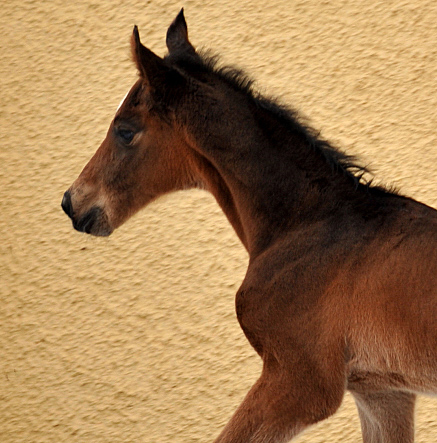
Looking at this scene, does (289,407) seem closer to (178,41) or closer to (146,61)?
(146,61)

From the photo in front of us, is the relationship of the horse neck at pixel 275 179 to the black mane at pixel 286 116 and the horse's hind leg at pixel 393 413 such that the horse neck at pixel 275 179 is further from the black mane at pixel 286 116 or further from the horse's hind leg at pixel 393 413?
the horse's hind leg at pixel 393 413

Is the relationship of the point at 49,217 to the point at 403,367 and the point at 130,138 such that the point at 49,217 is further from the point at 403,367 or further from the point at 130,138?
the point at 403,367

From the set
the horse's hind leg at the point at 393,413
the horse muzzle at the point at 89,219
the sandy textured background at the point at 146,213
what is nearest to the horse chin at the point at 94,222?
the horse muzzle at the point at 89,219

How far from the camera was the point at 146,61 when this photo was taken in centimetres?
205

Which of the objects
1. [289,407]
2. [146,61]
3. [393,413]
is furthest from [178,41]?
[393,413]

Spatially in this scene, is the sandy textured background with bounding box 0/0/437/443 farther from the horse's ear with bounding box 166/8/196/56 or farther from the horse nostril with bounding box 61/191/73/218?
the horse nostril with bounding box 61/191/73/218

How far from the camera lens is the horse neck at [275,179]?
6.77 feet

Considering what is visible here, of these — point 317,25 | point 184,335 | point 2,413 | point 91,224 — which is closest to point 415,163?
point 317,25

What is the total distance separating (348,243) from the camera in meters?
1.97

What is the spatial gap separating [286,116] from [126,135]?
0.44 metres

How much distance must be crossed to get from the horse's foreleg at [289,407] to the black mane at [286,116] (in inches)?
20.1

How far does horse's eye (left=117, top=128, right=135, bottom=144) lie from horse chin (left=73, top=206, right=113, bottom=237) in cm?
21

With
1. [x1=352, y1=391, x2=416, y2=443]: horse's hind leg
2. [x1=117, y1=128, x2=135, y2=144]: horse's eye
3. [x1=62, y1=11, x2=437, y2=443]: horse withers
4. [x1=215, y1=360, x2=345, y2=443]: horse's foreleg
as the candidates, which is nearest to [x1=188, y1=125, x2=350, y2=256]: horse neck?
[x1=62, y1=11, x2=437, y2=443]: horse withers

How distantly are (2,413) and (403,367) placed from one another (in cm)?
216
